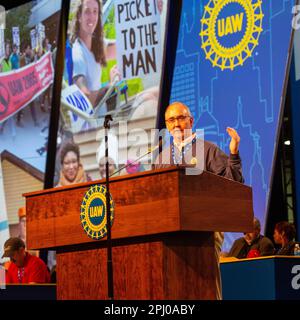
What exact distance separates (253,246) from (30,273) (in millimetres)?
1809

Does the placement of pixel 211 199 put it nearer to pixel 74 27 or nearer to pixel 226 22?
pixel 226 22

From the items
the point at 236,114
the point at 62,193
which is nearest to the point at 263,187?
the point at 236,114

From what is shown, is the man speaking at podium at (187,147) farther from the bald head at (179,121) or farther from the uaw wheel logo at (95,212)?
the uaw wheel logo at (95,212)

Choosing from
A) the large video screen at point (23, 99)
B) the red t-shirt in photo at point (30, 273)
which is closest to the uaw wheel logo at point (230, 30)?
the red t-shirt in photo at point (30, 273)

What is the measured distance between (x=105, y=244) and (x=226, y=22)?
376 cm

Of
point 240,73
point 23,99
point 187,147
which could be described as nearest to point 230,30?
point 240,73

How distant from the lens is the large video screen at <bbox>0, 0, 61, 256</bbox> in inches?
367

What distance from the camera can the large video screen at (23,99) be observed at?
9.33 m

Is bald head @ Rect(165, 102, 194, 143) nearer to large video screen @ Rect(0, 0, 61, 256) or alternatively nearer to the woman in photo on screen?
the woman in photo on screen

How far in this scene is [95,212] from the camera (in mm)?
3875

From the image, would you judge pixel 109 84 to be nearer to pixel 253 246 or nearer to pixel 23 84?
pixel 23 84

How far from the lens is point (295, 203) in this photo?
6688 mm

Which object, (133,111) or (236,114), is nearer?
(236,114)

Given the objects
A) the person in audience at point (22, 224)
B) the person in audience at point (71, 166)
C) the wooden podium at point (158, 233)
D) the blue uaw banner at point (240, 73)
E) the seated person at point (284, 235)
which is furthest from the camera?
the person in audience at point (22, 224)
